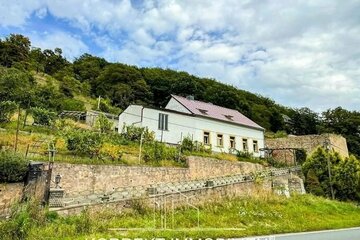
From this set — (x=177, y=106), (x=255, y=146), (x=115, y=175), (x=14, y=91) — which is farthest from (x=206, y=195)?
(x=14, y=91)

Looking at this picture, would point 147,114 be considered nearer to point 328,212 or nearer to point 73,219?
point 328,212

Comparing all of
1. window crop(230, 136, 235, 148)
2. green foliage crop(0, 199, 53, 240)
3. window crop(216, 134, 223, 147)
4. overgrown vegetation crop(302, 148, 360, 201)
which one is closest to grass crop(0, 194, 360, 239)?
green foliage crop(0, 199, 53, 240)

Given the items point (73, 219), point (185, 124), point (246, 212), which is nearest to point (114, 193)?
point (73, 219)

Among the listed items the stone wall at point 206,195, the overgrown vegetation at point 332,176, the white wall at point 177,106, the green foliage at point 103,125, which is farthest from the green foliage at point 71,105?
the overgrown vegetation at point 332,176

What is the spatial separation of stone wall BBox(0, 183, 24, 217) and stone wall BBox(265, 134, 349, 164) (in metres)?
30.6

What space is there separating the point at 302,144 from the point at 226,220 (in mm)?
27644

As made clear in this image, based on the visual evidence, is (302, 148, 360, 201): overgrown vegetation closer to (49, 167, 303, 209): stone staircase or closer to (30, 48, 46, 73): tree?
(49, 167, 303, 209): stone staircase

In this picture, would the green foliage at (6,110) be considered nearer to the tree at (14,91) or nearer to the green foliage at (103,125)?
the green foliage at (103,125)

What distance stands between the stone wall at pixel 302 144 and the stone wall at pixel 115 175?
16469 millimetres

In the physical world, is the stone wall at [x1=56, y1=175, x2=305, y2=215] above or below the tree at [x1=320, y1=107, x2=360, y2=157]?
below

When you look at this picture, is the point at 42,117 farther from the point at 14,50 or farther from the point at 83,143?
the point at 14,50

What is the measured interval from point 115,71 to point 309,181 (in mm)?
42177

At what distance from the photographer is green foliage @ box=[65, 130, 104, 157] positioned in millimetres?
23297

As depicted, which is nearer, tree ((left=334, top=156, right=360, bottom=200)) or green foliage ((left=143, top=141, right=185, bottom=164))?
green foliage ((left=143, top=141, right=185, bottom=164))
